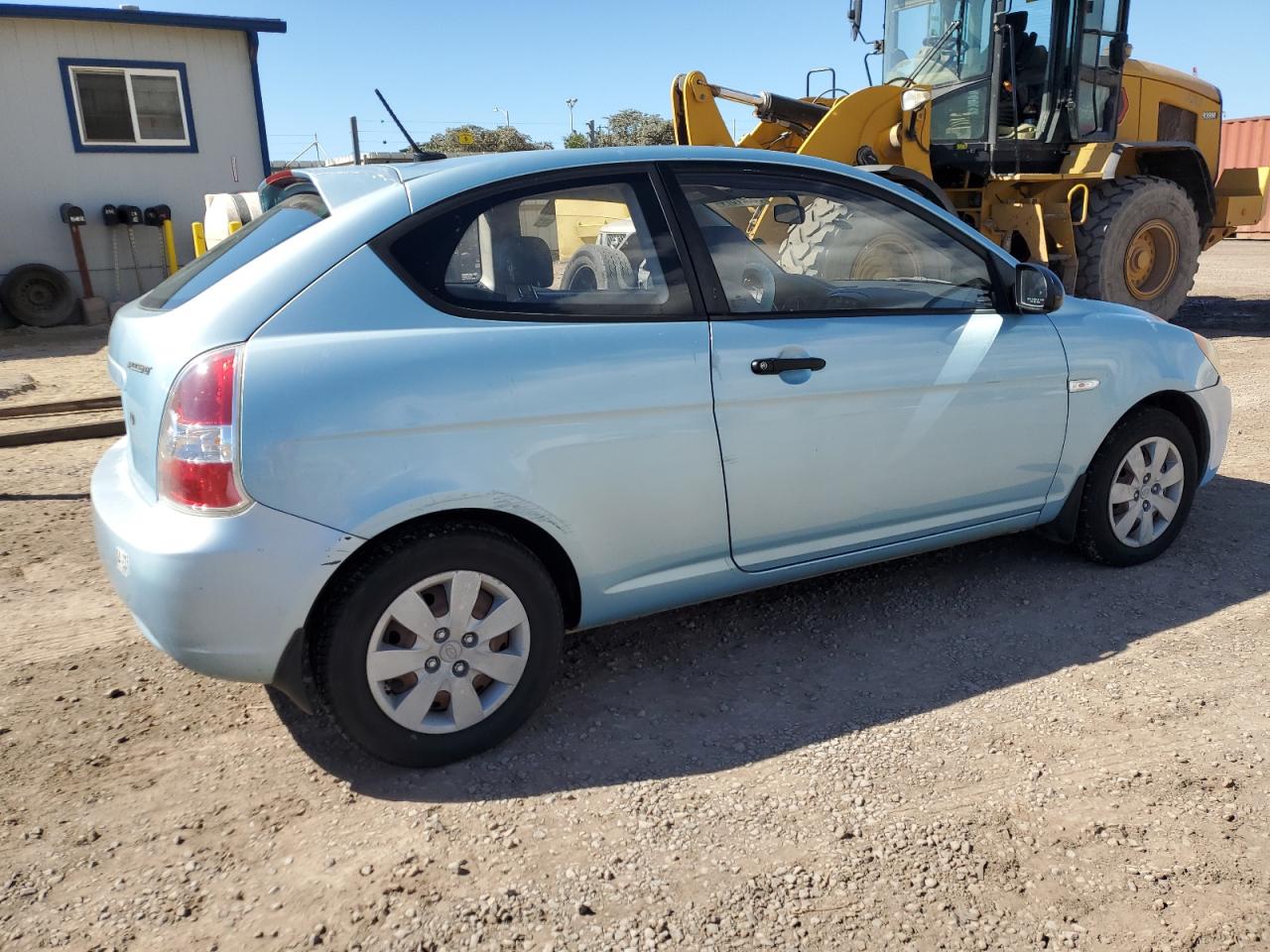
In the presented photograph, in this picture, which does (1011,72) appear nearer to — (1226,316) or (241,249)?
(1226,316)

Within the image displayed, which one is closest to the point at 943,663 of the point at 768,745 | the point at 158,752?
the point at 768,745

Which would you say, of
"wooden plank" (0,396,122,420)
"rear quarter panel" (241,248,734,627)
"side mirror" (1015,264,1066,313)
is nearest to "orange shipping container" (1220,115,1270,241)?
"side mirror" (1015,264,1066,313)

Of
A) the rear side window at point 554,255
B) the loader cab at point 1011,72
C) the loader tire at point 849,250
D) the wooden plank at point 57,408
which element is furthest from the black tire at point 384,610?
the loader cab at point 1011,72

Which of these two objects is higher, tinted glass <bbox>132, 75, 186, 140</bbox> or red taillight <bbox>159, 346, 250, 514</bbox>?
tinted glass <bbox>132, 75, 186, 140</bbox>

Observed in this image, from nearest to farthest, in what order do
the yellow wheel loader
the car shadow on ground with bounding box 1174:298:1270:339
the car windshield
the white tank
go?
the yellow wheel loader → the car windshield → the white tank → the car shadow on ground with bounding box 1174:298:1270:339

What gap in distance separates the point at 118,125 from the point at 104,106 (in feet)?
0.93

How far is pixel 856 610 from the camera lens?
3836 mm

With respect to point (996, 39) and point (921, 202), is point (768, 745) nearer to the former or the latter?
point (921, 202)

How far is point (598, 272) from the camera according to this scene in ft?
10.1

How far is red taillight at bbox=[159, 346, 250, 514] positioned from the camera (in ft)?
8.03

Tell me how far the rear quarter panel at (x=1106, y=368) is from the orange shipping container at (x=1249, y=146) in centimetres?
2344

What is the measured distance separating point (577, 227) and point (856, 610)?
1.82 metres

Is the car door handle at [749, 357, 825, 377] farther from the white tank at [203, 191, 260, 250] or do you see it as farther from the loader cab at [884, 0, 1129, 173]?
the white tank at [203, 191, 260, 250]

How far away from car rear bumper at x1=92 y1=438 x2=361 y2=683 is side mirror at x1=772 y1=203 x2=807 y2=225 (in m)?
1.97
